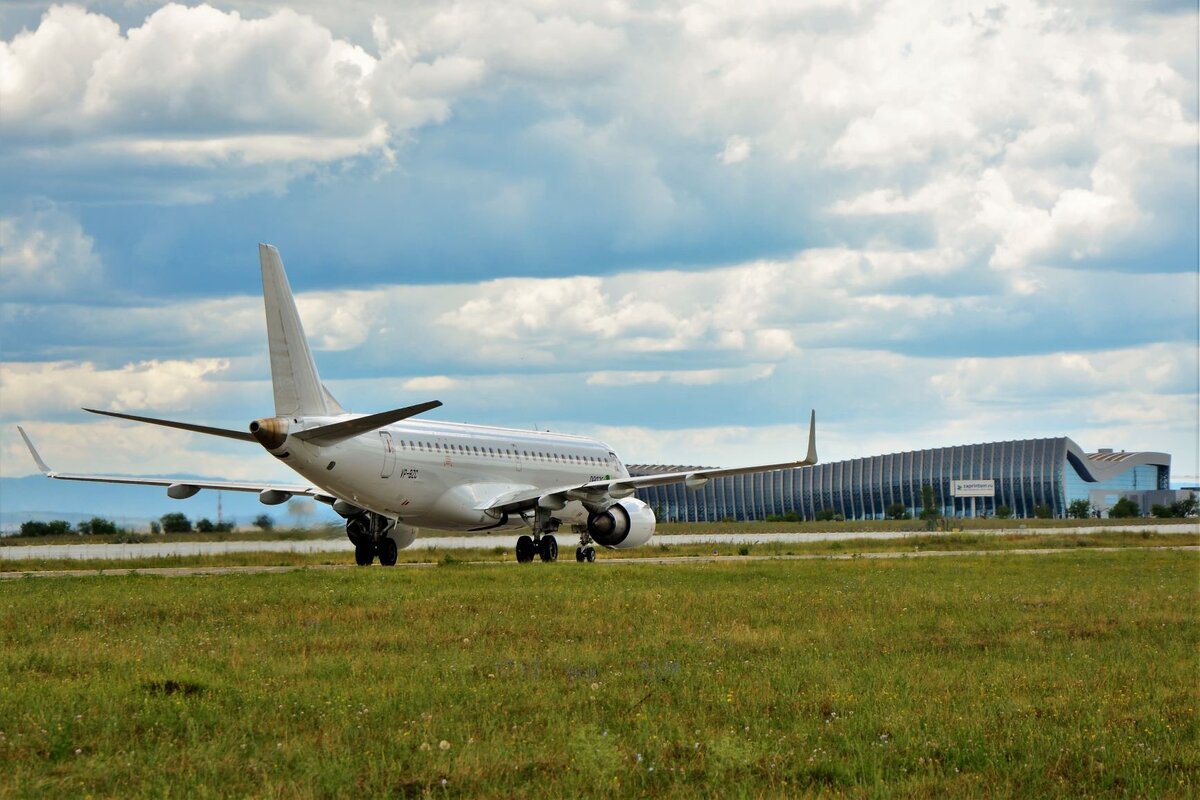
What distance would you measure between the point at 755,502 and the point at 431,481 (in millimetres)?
132480

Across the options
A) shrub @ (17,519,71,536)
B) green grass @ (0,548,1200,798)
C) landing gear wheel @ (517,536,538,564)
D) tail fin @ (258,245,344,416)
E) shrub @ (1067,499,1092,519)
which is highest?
tail fin @ (258,245,344,416)

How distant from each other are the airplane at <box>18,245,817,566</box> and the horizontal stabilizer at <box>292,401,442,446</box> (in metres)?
0.03

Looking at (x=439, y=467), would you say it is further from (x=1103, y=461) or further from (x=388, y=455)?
(x=1103, y=461)

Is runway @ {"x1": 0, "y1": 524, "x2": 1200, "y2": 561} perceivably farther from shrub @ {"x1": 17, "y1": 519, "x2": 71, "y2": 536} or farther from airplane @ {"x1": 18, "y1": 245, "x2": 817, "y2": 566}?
shrub @ {"x1": 17, "y1": 519, "x2": 71, "y2": 536}

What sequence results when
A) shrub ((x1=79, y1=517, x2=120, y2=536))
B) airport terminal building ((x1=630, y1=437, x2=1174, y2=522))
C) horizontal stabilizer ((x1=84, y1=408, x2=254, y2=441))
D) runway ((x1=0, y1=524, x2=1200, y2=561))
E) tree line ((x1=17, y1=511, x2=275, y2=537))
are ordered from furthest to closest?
1. airport terminal building ((x1=630, y1=437, x2=1174, y2=522))
2. shrub ((x1=79, y1=517, x2=120, y2=536))
3. tree line ((x1=17, y1=511, x2=275, y2=537))
4. runway ((x1=0, y1=524, x2=1200, y2=561))
5. horizontal stabilizer ((x1=84, y1=408, x2=254, y2=441))

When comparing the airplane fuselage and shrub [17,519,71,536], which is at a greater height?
the airplane fuselage

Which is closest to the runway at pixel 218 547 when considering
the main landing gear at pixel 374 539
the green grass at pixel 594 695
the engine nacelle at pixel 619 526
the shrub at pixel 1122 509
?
the main landing gear at pixel 374 539

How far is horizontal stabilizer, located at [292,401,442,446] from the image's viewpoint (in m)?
30.2

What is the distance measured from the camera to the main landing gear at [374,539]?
123 ft

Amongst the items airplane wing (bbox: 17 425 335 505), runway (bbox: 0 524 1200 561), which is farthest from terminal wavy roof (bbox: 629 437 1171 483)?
airplane wing (bbox: 17 425 335 505)

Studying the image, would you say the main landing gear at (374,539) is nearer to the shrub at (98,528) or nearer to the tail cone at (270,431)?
the tail cone at (270,431)

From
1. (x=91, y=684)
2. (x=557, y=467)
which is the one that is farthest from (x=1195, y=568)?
(x=91, y=684)

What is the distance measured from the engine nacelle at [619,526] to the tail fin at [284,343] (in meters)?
10.8

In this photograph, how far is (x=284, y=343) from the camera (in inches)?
1266
